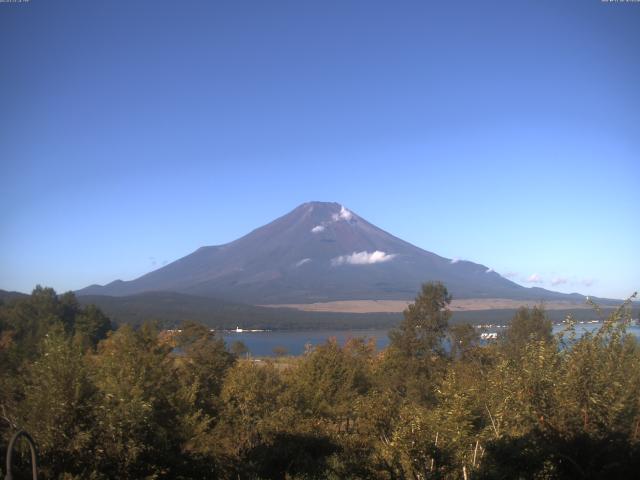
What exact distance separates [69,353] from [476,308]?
156945 mm

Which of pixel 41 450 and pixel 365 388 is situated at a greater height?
pixel 41 450

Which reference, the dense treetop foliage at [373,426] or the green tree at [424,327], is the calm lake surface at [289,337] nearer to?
the green tree at [424,327]

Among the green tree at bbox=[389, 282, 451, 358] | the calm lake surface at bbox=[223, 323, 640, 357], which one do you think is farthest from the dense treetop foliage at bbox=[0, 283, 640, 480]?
the calm lake surface at bbox=[223, 323, 640, 357]

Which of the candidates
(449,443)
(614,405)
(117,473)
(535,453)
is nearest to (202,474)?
(117,473)

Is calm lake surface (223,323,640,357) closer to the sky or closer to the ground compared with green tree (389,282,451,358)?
closer to the ground

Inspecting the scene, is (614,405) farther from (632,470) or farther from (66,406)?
(66,406)

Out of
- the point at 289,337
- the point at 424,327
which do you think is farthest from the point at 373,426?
the point at 289,337

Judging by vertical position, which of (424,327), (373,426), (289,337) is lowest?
(289,337)

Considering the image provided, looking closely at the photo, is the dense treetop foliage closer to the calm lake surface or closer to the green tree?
the green tree

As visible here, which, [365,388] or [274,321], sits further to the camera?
[274,321]

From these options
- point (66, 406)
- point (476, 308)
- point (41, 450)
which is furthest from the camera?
point (476, 308)

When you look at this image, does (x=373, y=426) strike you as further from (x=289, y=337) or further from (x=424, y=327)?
(x=289, y=337)

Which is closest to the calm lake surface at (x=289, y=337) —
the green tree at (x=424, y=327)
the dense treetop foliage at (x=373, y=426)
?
the green tree at (x=424, y=327)

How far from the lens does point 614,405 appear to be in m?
10.1
